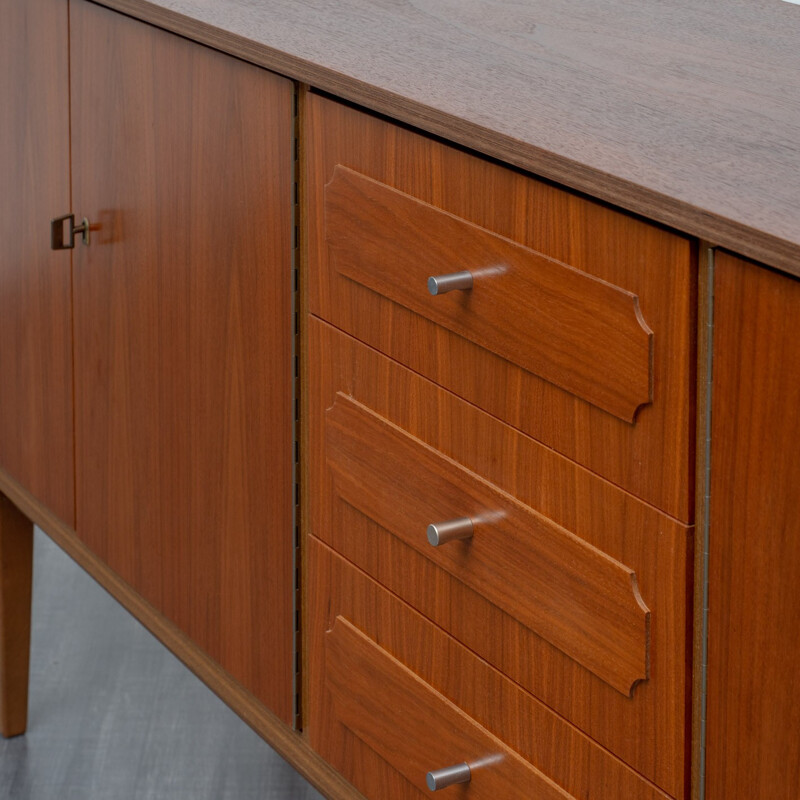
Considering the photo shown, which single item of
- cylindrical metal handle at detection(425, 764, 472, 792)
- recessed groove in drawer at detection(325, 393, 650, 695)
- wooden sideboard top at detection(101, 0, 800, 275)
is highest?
wooden sideboard top at detection(101, 0, 800, 275)

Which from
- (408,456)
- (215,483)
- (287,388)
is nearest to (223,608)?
(215,483)

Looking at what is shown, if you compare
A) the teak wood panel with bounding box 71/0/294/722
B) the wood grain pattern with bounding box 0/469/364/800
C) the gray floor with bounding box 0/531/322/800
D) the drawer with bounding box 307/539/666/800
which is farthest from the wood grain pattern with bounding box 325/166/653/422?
the gray floor with bounding box 0/531/322/800

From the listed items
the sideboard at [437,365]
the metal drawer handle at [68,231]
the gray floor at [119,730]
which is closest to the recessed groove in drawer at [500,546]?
the sideboard at [437,365]

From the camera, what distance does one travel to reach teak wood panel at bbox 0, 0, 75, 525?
4.27 ft

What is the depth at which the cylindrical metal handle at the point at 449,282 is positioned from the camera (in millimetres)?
827

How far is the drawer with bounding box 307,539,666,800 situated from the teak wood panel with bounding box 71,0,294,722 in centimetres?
6

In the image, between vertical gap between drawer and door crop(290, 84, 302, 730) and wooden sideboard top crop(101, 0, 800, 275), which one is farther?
vertical gap between drawer and door crop(290, 84, 302, 730)

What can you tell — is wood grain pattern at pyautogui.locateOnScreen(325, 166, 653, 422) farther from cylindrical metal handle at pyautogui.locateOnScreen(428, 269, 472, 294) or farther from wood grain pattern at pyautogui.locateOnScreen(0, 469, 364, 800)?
Answer: wood grain pattern at pyautogui.locateOnScreen(0, 469, 364, 800)

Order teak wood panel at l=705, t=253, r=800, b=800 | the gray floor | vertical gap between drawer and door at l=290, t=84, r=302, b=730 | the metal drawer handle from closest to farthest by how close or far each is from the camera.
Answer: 1. teak wood panel at l=705, t=253, r=800, b=800
2. vertical gap between drawer and door at l=290, t=84, r=302, b=730
3. the metal drawer handle
4. the gray floor

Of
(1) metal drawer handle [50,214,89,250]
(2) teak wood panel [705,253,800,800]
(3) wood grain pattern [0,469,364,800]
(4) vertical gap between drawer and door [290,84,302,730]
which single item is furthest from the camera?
(1) metal drawer handle [50,214,89,250]

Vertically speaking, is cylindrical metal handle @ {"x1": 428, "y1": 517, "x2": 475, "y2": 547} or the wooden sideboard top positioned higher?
the wooden sideboard top

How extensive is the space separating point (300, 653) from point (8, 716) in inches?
29.5

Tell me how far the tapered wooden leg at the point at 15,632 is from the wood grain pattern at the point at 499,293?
34.3 inches

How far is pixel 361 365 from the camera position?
0.97 m
